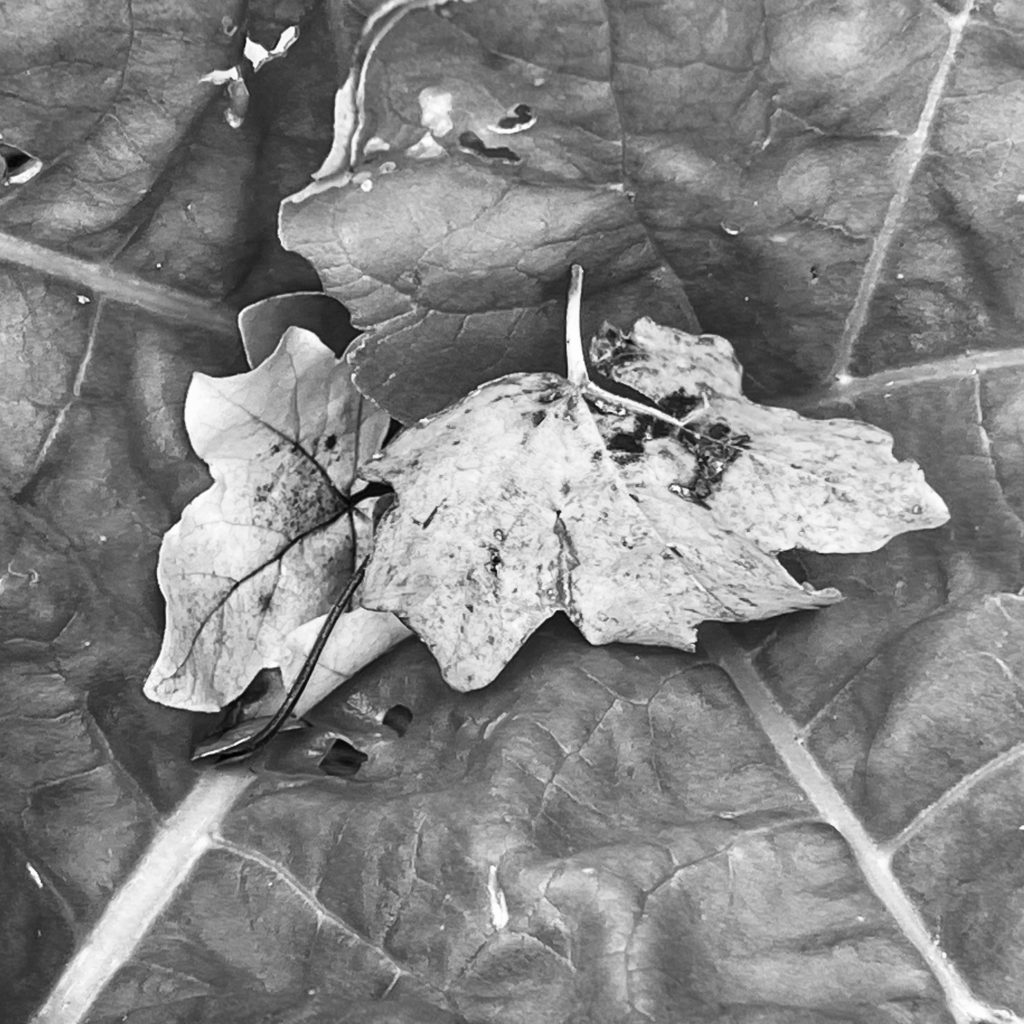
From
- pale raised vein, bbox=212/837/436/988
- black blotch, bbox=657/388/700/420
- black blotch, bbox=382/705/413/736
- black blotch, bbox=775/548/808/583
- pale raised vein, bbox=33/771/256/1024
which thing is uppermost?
black blotch, bbox=657/388/700/420

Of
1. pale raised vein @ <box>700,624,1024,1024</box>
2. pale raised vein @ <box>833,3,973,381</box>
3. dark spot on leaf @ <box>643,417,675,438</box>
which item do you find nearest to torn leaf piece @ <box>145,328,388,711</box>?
dark spot on leaf @ <box>643,417,675,438</box>

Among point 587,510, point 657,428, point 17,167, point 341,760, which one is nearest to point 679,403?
point 657,428

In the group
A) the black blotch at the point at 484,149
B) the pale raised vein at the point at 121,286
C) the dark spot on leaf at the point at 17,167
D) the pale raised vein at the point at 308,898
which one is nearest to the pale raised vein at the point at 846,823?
the pale raised vein at the point at 308,898

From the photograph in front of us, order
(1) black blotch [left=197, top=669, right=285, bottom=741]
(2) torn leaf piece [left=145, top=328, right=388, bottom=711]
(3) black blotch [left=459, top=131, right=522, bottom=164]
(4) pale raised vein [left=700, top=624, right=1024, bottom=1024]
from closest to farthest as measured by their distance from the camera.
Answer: (4) pale raised vein [left=700, top=624, right=1024, bottom=1024], (3) black blotch [left=459, top=131, right=522, bottom=164], (2) torn leaf piece [left=145, top=328, right=388, bottom=711], (1) black blotch [left=197, top=669, right=285, bottom=741]

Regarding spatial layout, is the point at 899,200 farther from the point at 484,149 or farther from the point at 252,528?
the point at 252,528

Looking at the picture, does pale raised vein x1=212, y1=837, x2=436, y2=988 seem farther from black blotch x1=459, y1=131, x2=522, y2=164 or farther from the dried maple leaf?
black blotch x1=459, y1=131, x2=522, y2=164

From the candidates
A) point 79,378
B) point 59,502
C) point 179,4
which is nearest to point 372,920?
point 59,502

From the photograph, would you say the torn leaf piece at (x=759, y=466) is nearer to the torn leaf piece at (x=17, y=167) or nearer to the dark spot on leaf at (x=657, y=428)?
the dark spot on leaf at (x=657, y=428)
